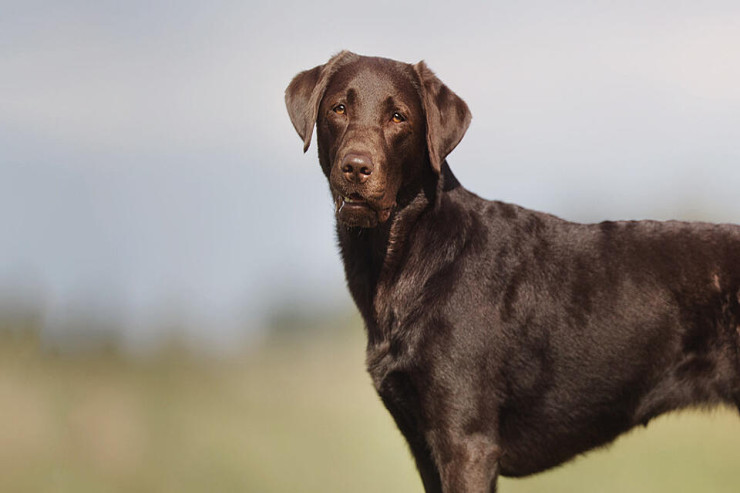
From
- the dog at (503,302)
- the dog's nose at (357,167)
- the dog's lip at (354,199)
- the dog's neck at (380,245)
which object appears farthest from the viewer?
the dog's neck at (380,245)

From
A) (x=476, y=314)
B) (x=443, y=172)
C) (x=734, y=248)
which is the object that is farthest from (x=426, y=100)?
(x=734, y=248)

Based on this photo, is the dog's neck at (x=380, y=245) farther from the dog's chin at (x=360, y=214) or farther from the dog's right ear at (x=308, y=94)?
the dog's right ear at (x=308, y=94)

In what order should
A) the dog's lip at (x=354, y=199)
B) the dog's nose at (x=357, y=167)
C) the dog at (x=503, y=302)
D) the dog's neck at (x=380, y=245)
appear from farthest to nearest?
the dog's neck at (x=380, y=245)
the dog at (x=503, y=302)
the dog's lip at (x=354, y=199)
the dog's nose at (x=357, y=167)

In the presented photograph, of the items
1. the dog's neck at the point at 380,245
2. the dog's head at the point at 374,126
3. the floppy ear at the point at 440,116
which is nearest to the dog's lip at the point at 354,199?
the dog's head at the point at 374,126

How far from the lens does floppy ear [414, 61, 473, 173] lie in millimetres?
4504

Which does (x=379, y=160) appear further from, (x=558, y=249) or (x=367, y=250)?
A: (x=558, y=249)

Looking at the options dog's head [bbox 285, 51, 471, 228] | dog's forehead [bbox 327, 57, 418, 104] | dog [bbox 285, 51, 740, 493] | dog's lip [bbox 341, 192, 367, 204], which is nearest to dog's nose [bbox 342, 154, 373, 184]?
dog's head [bbox 285, 51, 471, 228]

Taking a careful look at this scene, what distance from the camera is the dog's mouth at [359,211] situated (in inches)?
170

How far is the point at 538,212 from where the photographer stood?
487 centimetres

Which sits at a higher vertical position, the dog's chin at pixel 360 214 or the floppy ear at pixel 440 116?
the floppy ear at pixel 440 116

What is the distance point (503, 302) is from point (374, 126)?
3.66ft

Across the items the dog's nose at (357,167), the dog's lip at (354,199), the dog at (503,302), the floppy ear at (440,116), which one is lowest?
the dog at (503,302)

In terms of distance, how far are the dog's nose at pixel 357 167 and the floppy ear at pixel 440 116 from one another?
43 centimetres

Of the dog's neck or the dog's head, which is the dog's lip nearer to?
the dog's head
